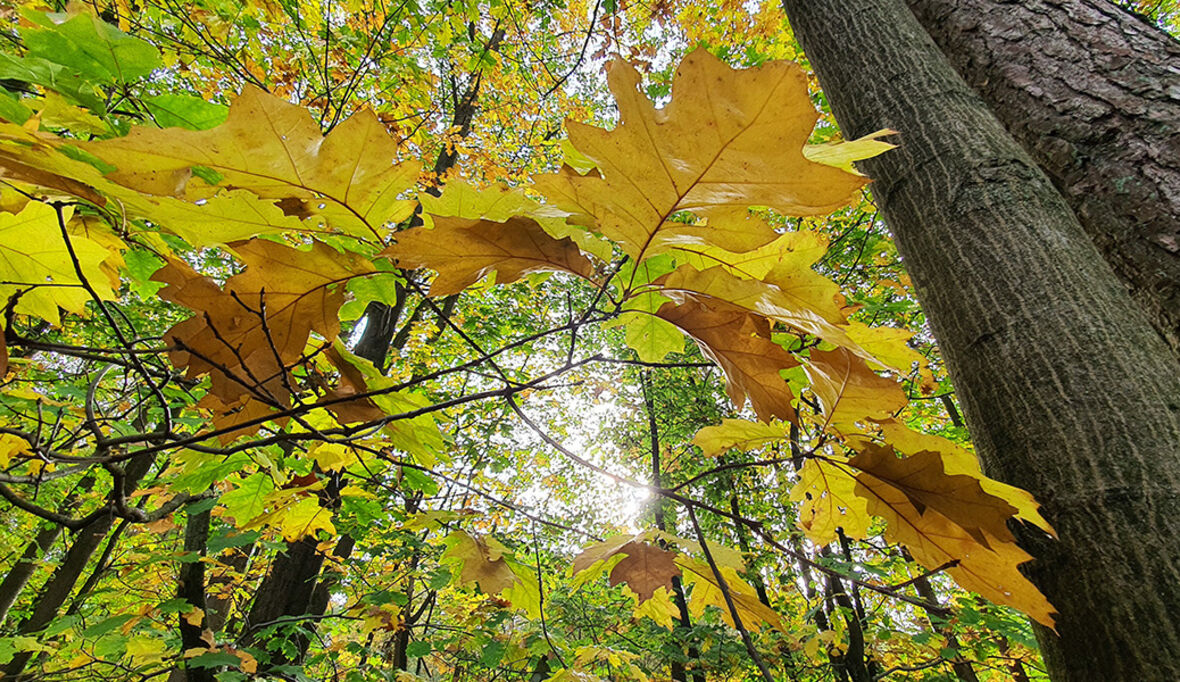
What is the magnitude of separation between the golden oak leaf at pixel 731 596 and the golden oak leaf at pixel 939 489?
0.35 m

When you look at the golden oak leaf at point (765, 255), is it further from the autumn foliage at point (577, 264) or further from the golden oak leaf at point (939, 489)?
the golden oak leaf at point (939, 489)

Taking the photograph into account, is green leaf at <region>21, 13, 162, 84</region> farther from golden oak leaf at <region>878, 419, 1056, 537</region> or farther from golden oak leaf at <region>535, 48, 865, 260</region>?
golden oak leaf at <region>878, 419, 1056, 537</region>

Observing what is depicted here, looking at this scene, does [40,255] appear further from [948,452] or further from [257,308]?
[948,452]

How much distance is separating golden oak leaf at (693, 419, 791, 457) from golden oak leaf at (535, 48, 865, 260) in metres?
0.36

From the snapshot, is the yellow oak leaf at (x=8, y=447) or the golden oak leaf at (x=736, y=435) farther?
the yellow oak leaf at (x=8, y=447)

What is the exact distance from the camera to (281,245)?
57 centimetres

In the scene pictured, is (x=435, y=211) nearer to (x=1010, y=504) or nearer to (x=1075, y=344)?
(x=1010, y=504)

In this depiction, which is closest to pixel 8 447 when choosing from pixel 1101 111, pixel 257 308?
pixel 257 308

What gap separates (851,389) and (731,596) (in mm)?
423

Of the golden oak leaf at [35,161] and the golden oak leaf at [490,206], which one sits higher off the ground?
the golden oak leaf at [490,206]

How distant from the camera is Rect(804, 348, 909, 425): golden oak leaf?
2.07 feet

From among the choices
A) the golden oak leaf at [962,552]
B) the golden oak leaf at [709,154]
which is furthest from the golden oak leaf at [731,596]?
the golden oak leaf at [709,154]

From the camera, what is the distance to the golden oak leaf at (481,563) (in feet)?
3.60

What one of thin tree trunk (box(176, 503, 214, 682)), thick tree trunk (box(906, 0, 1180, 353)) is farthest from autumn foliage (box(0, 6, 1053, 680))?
thin tree trunk (box(176, 503, 214, 682))
